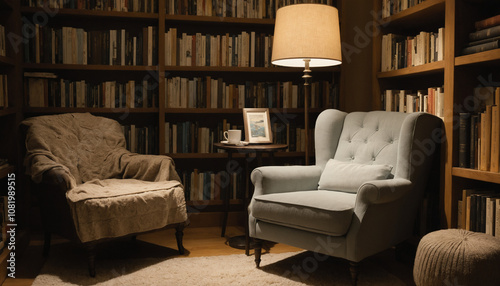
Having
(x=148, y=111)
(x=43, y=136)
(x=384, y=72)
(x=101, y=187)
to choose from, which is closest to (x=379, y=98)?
(x=384, y=72)

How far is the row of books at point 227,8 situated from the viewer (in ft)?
12.1

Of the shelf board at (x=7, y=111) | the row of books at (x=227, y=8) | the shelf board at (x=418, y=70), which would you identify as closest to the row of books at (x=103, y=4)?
the row of books at (x=227, y=8)

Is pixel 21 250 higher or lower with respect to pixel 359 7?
lower

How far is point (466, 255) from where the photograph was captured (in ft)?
6.53

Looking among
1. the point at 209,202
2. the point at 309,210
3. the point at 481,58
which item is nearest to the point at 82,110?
the point at 209,202

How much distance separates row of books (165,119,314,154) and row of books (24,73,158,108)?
0.27m

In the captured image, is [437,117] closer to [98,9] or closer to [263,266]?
[263,266]

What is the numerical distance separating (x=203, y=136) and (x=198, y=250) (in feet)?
3.24

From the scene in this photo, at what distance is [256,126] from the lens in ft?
11.3

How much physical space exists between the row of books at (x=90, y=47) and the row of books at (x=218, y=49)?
15 centimetres

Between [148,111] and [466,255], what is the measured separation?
248 centimetres

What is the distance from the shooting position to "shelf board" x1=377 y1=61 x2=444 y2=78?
2.79m

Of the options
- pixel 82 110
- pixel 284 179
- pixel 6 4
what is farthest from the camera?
pixel 82 110

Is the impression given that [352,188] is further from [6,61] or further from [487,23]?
[6,61]
